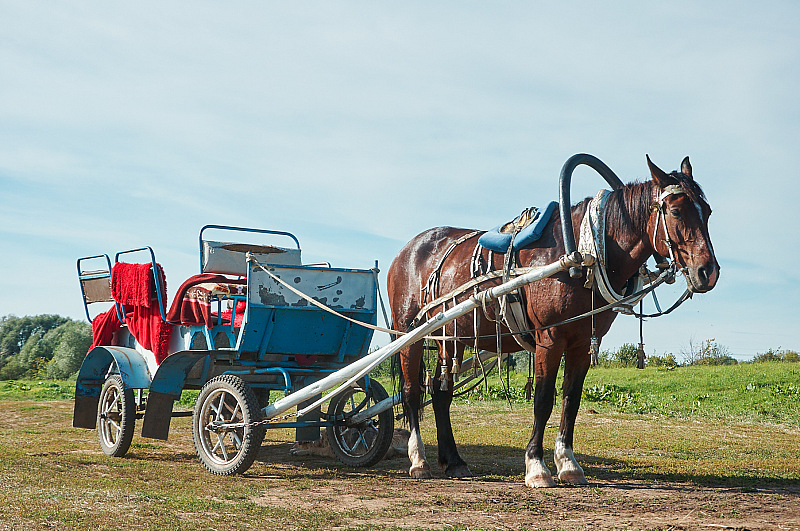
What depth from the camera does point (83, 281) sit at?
348 inches

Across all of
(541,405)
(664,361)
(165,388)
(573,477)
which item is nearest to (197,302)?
(165,388)

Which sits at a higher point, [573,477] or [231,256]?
[231,256]

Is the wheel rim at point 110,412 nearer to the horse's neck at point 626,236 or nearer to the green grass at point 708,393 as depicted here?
the horse's neck at point 626,236

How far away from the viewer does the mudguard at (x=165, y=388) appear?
7.12 m

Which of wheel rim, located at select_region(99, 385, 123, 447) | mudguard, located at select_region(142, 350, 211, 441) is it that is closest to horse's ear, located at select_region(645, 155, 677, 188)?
mudguard, located at select_region(142, 350, 211, 441)

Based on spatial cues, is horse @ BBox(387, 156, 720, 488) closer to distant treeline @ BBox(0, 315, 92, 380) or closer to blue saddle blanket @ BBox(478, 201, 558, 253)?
blue saddle blanket @ BBox(478, 201, 558, 253)

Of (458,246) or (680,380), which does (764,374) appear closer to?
(680,380)

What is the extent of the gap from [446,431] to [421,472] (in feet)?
1.63

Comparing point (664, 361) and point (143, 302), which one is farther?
point (664, 361)

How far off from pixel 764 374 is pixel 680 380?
1.84 meters

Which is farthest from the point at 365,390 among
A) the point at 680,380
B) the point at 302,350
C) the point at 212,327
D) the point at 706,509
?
the point at 680,380

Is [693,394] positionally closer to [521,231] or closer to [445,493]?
[521,231]

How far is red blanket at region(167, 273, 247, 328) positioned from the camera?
7.26 m

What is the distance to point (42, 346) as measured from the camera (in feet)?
148
